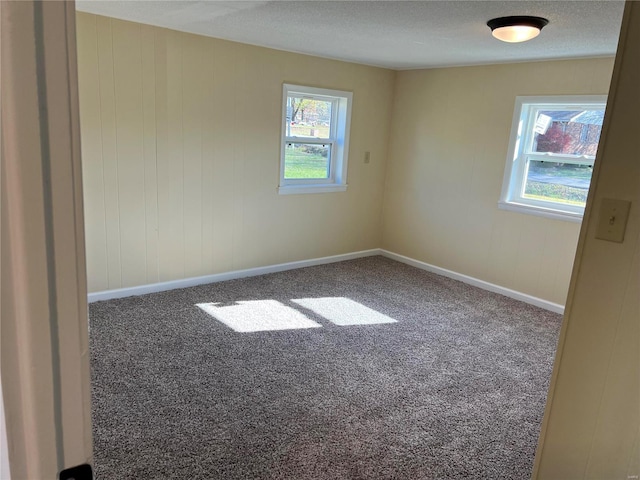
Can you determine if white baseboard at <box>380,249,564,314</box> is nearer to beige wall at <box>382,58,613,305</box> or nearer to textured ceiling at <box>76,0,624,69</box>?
beige wall at <box>382,58,613,305</box>

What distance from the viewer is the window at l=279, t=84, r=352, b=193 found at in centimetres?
481

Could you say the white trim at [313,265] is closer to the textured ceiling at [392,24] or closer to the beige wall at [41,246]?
the textured ceiling at [392,24]

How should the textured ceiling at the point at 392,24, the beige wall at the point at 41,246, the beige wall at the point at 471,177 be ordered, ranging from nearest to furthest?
the beige wall at the point at 41,246 < the textured ceiling at the point at 392,24 < the beige wall at the point at 471,177

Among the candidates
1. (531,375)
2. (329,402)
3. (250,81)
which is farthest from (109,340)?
(531,375)

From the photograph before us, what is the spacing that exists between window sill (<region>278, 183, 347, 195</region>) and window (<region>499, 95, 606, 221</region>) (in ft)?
5.59

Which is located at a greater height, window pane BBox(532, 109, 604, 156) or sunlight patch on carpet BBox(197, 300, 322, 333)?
window pane BBox(532, 109, 604, 156)

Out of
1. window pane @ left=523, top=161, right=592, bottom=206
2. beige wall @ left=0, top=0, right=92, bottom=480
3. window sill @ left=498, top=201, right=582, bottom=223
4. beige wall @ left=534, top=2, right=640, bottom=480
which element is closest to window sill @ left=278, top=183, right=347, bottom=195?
window sill @ left=498, top=201, right=582, bottom=223

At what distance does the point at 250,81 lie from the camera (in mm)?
4332

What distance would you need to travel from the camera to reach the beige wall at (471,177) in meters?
4.21

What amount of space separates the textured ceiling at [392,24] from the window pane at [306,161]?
3.21 feet

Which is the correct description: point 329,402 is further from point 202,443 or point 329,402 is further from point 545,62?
point 545,62

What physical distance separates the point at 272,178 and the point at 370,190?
138cm

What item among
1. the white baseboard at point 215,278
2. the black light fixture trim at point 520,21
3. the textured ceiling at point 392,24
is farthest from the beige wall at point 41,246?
the white baseboard at point 215,278

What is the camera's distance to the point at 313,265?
528cm
